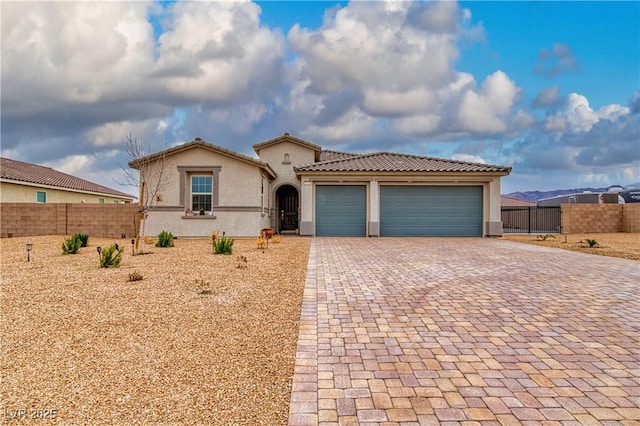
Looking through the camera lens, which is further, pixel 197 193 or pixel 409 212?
pixel 409 212

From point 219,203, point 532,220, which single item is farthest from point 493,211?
point 219,203

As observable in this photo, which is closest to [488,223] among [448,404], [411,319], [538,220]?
[538,220]

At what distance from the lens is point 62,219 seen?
18391 millimetres

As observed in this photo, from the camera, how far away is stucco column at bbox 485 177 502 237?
19.0m

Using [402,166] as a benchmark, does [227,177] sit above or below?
below

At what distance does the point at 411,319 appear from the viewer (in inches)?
198

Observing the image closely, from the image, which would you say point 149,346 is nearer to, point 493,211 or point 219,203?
point 219,203

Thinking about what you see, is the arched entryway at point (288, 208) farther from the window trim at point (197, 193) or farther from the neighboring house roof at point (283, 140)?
the window trim at point (197, 193)

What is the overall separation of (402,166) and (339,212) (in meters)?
4.33

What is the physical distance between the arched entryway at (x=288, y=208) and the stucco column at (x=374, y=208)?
21.3 feet

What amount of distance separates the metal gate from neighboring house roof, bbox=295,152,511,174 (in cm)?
690

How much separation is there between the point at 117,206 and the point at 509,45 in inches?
796

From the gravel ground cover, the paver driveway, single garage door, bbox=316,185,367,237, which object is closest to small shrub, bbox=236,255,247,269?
the gravel ground cover

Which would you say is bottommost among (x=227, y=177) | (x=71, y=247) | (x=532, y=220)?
(x=71, y=247)
